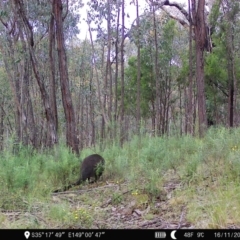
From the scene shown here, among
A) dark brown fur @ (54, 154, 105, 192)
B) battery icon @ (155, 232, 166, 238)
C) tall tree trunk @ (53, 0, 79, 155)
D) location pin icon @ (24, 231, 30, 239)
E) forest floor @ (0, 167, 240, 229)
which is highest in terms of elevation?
tall tree trunk @ (53, 0, 79, 155)

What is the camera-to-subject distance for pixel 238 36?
62.2ft

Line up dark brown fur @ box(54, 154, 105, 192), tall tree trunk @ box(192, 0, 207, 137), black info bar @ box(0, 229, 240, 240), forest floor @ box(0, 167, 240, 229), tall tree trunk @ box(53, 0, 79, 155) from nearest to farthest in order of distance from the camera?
black info bar @ box(0, 229, 240, 240), forest floor @ box(0, 167, 240, 229), dark brown fur @ box(54, 154, 105, 192), tall tree trunk @ box(53, 0, 79, 155), tall tree trunk @ box(192, 0, 207, 137)

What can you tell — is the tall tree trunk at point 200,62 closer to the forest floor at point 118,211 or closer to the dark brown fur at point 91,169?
the dark brown fur at point 91,169

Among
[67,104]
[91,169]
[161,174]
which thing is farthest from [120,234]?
[67,104]

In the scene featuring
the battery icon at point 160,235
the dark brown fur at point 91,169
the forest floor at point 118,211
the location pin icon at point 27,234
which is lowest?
the forest floor at point 118,211

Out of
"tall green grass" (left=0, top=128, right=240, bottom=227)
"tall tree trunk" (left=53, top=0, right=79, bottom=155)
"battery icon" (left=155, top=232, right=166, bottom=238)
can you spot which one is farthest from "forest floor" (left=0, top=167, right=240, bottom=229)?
"tall tree trunk" (left=53, top=0, right=79, bottom=155)

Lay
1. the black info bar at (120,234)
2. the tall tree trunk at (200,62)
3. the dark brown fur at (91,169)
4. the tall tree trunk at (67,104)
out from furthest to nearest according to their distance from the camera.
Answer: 1. the tall tree trunk at (200,62)
2. the tall tree trunk at (67,104)
3. the dark brown fur at (91,169)
4. the black info bar at (120,234)

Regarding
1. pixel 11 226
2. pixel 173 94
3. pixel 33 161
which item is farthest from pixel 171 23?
pixel 11 226

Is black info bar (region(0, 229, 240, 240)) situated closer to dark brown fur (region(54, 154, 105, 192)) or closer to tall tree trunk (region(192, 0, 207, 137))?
dark brown fur (region(54, 154, 105, 192))

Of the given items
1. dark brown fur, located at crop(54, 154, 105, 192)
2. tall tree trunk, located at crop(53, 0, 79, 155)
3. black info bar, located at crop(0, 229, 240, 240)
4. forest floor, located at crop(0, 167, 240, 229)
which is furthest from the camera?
tall tree trunk, located at crop(53, 0, 79, 155)

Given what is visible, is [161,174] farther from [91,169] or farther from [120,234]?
[120,234]

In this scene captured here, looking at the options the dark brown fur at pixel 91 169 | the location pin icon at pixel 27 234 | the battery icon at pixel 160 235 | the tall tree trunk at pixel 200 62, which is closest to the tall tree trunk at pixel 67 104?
the dark brown fur at pixel 91 169

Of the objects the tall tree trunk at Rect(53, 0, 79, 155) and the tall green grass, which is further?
the tall tree trunk at Rect(53, 0, 79, 155)

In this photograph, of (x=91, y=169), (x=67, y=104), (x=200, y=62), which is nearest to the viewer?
(x=91, y=169)
